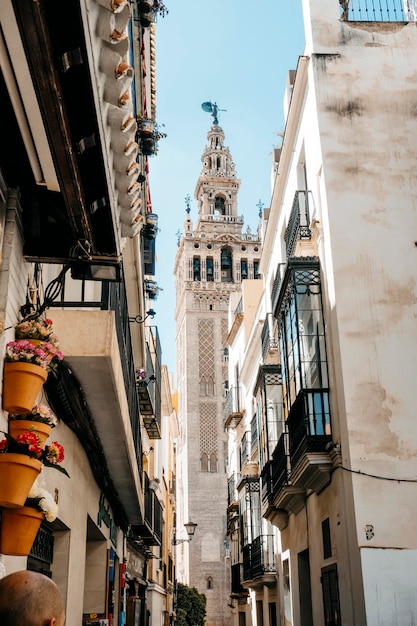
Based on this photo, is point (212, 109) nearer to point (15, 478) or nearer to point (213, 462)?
point (213, 462)

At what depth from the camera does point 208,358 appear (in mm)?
69375

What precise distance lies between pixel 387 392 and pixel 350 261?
2118 millimetres

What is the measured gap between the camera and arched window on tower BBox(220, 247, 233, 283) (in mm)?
72062

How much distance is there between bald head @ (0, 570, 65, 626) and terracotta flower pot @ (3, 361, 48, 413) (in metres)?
2.43

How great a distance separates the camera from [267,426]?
55.6 ft

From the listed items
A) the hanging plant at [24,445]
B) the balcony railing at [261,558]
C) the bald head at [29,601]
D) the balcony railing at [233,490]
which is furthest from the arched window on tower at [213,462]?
the bald head at [29,601]

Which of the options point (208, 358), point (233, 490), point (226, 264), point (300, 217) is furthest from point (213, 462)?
point (300, 217)

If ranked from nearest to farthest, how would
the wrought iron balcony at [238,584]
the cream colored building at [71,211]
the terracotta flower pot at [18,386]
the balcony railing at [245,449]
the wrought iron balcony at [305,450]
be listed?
1. the cream colored building at [71,211]
2. the terracotta flower pot at [18,386]
3. the wrought iron balcony at [305,450]
4. the balcony railing at [245,449]
5. the wrought iron balcony at [238,584]

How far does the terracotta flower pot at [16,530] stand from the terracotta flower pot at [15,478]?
0.15m

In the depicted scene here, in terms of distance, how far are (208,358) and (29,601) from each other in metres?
67.0

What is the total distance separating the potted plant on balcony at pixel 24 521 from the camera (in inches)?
187

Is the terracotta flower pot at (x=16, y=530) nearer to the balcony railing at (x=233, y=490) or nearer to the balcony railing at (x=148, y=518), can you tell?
the balcony railing at (x=148, y=518)

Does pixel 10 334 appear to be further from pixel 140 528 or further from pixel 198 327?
pixel 198 327

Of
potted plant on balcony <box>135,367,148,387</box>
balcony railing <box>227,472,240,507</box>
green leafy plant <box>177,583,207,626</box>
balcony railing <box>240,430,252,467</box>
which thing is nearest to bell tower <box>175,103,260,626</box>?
green leafy plant <box>177,583,207,626</box>
